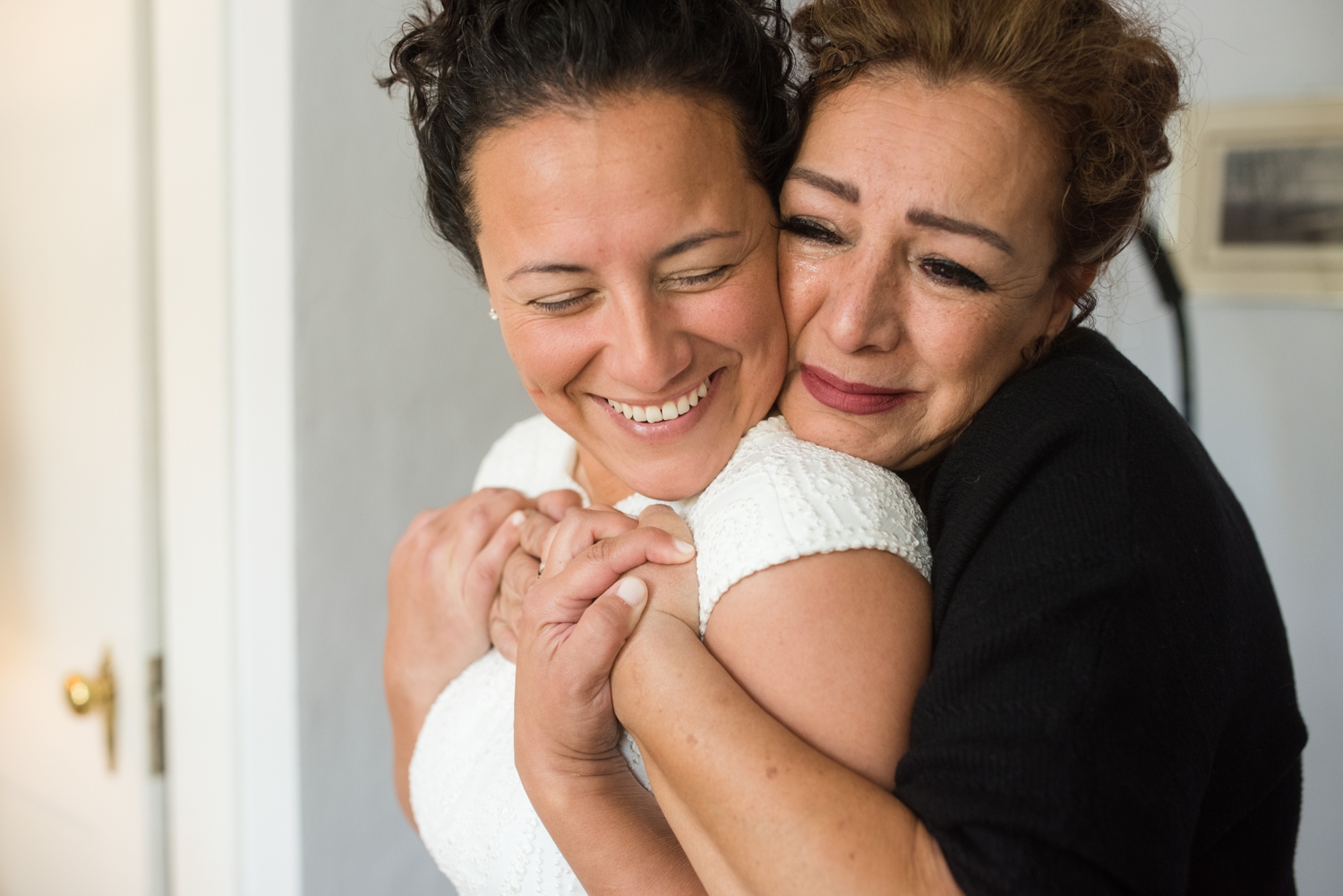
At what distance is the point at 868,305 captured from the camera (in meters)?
0.93

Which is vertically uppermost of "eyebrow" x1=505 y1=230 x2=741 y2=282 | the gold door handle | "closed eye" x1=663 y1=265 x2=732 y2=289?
"eyebrow" x1=505 y1=230 x2=741 y2=282

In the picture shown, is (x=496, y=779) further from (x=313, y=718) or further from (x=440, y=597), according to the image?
(x=313, y=718)

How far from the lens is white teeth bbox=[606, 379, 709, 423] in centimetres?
100

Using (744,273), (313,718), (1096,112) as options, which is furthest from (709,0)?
(313,718)

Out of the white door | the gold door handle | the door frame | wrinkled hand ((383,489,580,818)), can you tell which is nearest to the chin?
wrinkled hand ((383,489,580,818))

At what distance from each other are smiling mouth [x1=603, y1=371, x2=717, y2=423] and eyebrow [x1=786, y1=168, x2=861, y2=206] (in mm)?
220

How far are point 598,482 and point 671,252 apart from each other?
0.52m

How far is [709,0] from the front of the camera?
0.99 meters

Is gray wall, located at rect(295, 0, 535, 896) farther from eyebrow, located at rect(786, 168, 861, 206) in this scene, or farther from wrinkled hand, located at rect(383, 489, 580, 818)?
eyebrow, located at rect(786, 168, 861, 206)

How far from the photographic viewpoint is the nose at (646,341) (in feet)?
3.07

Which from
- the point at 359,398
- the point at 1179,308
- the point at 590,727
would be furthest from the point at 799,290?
the point at 1179,308

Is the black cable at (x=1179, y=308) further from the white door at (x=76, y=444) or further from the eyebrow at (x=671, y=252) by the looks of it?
the white door at (x=76, y=444)

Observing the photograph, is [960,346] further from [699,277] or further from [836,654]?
[836,654]

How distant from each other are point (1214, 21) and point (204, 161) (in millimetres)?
2485
